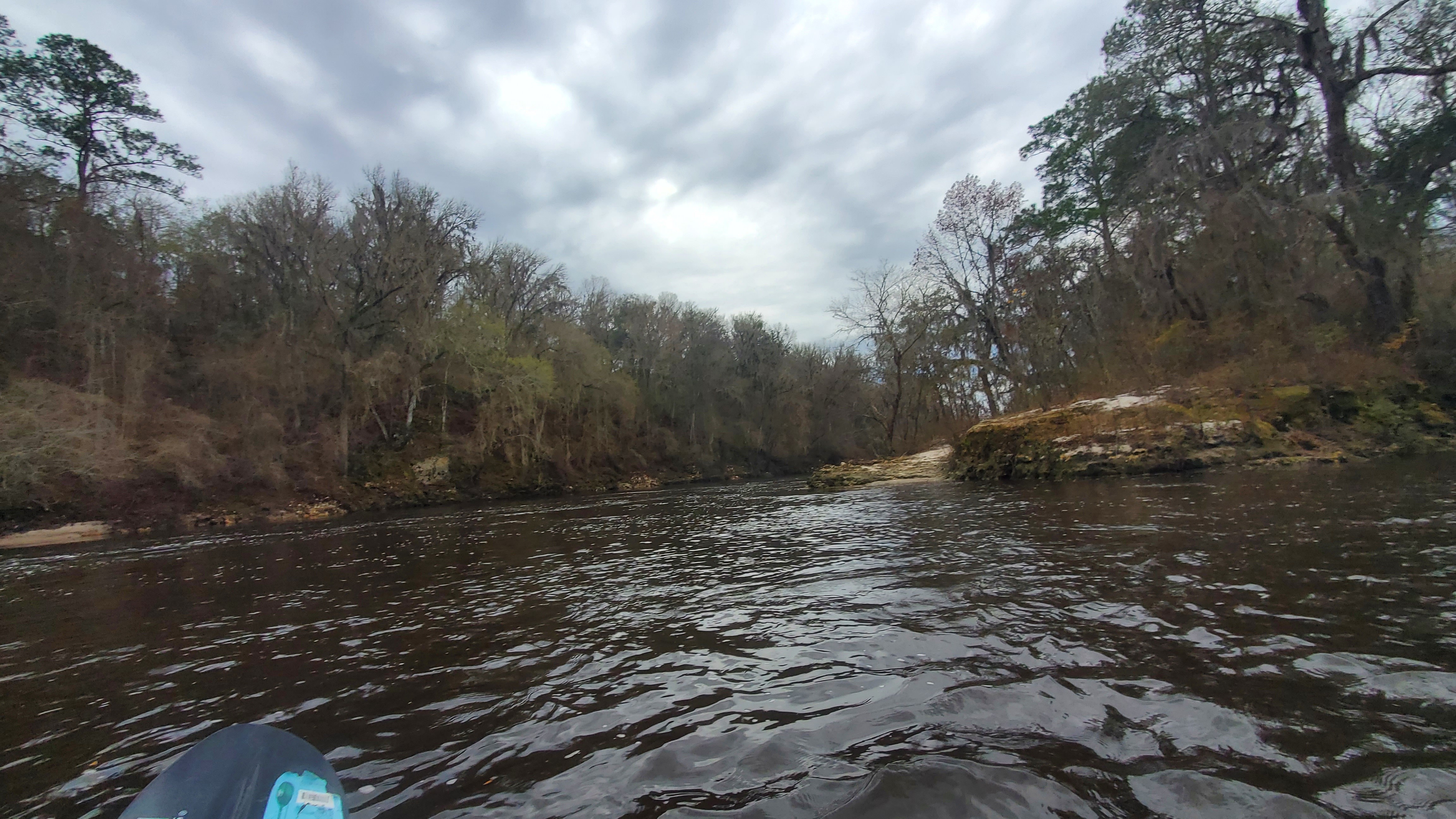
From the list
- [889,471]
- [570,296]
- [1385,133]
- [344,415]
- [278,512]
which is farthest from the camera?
[570,296]

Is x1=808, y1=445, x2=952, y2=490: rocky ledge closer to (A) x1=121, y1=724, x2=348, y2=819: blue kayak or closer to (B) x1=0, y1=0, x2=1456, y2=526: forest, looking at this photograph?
(B) x1=0, y1=0, x2=1456, y2=526: forest

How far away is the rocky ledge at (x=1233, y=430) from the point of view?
14.5 m

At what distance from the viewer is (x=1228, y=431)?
15258 mm

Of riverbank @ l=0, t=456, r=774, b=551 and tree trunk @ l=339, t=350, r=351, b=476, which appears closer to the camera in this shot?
riverbank @ l=0, t=456, r=774, b=551

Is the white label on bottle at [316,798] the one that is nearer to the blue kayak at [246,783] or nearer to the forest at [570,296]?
the blue kayak at [246,783]

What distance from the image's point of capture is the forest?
17297 millimetres

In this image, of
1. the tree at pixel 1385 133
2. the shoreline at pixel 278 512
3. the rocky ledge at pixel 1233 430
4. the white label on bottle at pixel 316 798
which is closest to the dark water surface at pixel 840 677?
the white label on bottle at pixel 316 798

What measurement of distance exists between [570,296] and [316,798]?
154ft

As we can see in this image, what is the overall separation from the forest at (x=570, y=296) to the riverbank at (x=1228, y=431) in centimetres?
87

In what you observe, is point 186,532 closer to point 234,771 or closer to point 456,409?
point 456,409

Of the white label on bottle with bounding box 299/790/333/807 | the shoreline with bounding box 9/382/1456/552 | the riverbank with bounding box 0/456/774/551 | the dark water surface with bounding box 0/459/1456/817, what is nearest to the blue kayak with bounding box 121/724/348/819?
the white label on bottle with bounding box 299/790/333/807

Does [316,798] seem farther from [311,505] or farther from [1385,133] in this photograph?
[311,505]

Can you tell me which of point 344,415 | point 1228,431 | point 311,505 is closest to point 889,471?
point 1228,431

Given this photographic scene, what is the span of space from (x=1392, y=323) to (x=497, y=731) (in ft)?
80.2
